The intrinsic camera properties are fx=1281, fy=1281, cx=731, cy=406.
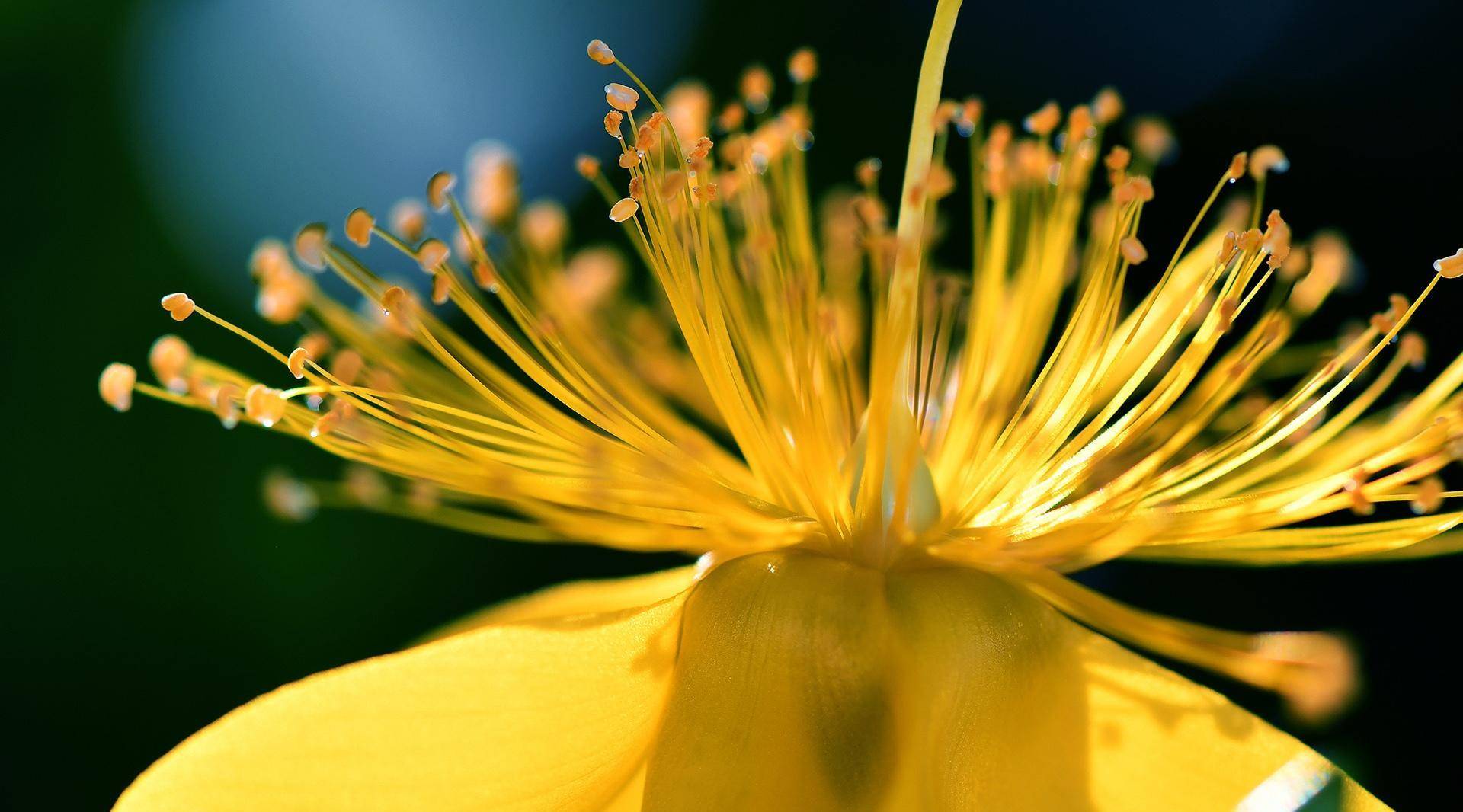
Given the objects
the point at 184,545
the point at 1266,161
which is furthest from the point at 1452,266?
the point at 184,545

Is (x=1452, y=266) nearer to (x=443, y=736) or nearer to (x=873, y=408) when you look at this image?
(x=873, y=408)

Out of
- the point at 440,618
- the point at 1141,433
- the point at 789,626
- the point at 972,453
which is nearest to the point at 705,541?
the point at 789,626

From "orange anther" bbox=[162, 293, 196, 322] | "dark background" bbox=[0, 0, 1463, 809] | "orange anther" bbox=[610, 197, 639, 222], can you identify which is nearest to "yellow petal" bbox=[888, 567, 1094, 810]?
"orange anther" bbox=[610, 197, 639, 222]

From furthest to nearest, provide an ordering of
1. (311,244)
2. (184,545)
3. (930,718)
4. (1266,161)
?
(184,545) → (1266,161) → (311,244) → (930,718)

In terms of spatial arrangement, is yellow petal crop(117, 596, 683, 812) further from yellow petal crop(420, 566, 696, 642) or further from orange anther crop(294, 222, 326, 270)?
orange anther crop(294, 222, 326, 270)

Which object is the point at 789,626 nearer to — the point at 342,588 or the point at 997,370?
the point at 997,370
